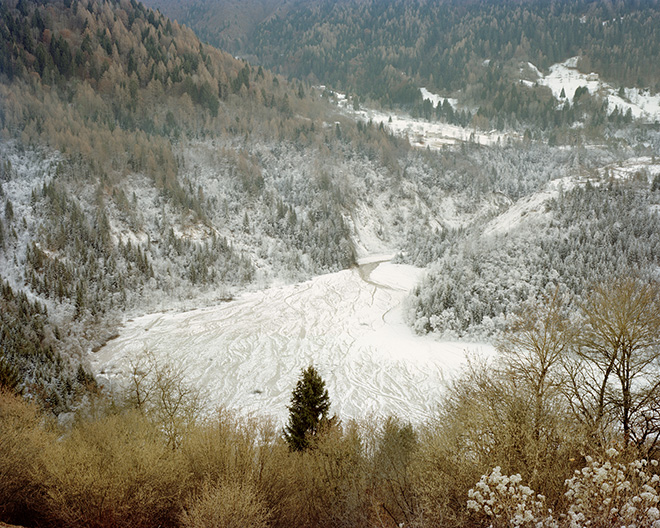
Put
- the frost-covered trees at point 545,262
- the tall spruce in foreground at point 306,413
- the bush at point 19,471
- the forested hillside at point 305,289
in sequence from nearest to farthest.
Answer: the forested hillside at point 305,289, the bush at point 19,471, the tall spruce in foreground at point 306,413, the frost-covered trees at point 545,262

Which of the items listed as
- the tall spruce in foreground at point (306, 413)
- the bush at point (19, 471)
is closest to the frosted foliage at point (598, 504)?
the tall spruce in foreground at point (306, 413)

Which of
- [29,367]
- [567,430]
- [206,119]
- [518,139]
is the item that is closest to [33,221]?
[29,367]

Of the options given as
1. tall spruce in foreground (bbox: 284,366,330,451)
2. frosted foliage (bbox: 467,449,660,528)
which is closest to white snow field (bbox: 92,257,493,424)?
tall spruce in foreground (bbox: 284,366,330,451)

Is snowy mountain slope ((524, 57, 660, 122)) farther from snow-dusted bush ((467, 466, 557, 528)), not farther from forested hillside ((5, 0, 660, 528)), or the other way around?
snow-dusted bush ((467, 466, 557, 528))

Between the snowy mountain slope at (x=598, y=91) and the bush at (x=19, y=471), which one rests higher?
the snowy mountain slope at (x=598, y=91)

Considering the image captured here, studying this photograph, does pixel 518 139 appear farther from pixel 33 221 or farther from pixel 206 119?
pixel 33 221

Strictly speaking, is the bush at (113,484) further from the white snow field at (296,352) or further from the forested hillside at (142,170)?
the forested hillside at (142,170)
